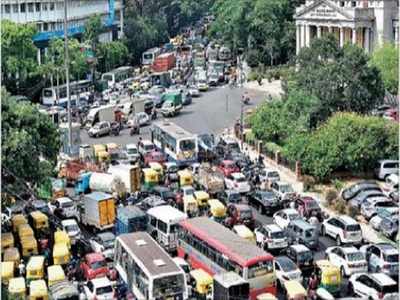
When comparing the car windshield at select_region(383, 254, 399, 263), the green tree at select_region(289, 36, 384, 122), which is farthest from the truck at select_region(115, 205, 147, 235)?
the green tree at select_region(289, 36, 384, 122)

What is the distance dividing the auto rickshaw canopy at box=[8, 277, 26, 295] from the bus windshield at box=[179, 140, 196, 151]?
1536cm

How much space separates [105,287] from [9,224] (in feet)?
21.0

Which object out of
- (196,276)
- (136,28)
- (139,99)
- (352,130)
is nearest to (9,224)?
(196,276)

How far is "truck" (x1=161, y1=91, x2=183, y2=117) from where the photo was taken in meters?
51.0

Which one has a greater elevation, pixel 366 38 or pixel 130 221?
pixel 366 38

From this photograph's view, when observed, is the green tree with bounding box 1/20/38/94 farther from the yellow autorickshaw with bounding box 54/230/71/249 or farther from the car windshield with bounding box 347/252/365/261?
the car windshield with bounding box 347/252/365/261

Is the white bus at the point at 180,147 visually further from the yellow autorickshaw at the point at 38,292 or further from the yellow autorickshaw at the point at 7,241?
the yellow autorickshaw at the point at 38,292

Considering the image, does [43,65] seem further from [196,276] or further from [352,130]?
[196,276]

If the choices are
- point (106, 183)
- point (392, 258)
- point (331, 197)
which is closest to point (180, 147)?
point (106, 183)

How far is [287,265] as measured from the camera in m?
23.1

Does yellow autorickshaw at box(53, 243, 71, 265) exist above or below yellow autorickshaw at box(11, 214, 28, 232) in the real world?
below

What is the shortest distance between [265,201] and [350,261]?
6954 mm

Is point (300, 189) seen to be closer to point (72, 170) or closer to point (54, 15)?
point (72, 170)

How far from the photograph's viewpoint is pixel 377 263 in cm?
2388
